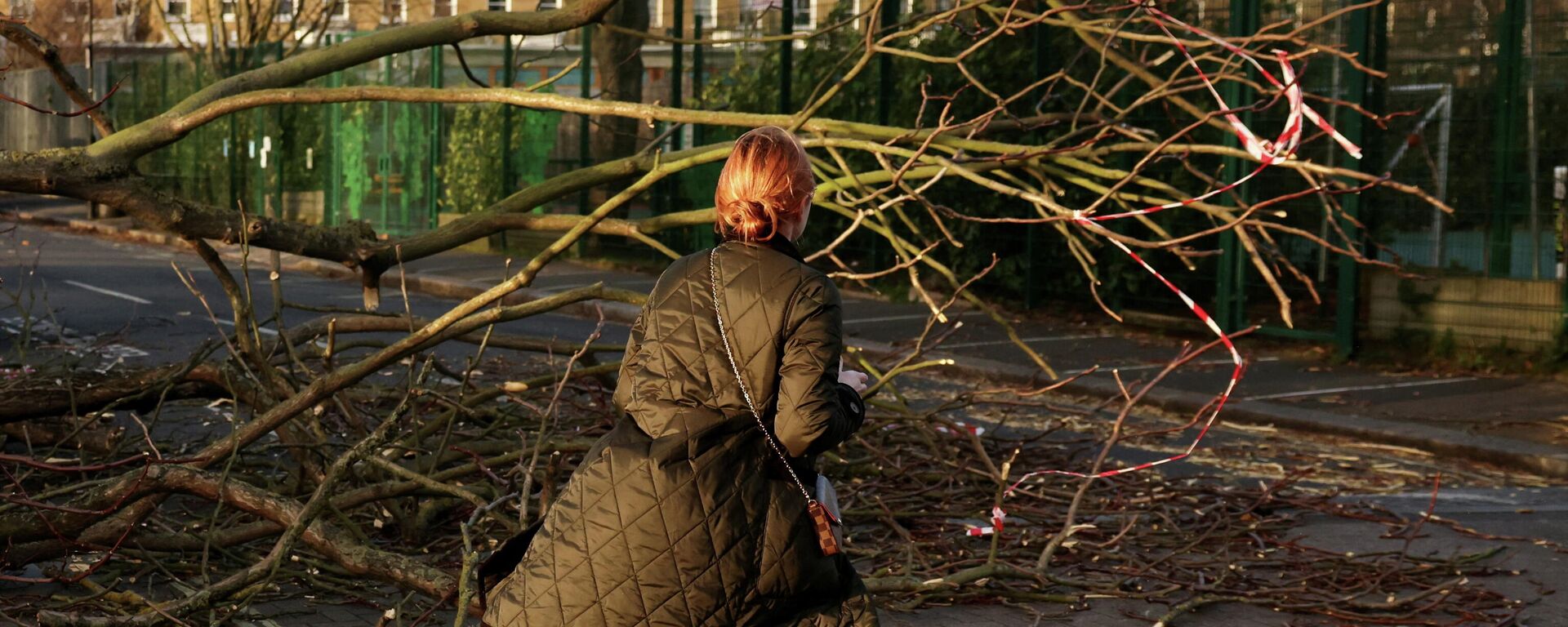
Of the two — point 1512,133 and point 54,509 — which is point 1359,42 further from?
point 54,509

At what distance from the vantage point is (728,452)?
3709 millimetres

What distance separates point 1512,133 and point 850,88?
7.33 m

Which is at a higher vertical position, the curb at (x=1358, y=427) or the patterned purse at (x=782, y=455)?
the patterned purse at (x=782, y=455)

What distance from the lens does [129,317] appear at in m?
14.5

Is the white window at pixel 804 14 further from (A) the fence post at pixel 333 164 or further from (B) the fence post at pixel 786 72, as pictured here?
(A) the fence post at pixel 333 164

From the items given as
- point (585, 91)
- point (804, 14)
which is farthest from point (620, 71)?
point (804, 14)

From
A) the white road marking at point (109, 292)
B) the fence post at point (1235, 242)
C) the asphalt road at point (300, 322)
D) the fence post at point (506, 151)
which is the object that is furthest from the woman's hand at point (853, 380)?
the fence post at point (506, 151)

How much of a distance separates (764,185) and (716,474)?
611mm

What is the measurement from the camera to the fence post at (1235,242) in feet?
44.9

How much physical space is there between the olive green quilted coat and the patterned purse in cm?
1

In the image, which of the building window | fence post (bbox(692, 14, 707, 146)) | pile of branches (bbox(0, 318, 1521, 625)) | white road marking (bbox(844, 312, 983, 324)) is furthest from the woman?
the building window

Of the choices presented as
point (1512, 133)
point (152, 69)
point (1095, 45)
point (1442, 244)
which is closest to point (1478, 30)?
point (1512, 133)

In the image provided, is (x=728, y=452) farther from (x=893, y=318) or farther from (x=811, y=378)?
(x=893, y=318)

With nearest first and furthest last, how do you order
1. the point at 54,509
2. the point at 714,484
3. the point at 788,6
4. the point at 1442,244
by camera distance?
the point at 714,484, the point at 54,509, the point at 1442,244, the point at 788,6
